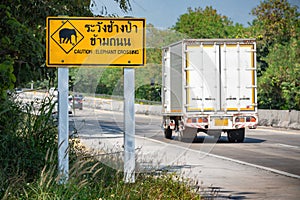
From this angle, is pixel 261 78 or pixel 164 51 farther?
pixel 261 78

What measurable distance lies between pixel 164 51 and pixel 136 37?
1654 cm

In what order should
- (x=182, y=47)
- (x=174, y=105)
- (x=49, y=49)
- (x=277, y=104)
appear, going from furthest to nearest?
(x=277, y=104) < (x=174, y=105) < (x=182, y=47) < (x=49, y=49)

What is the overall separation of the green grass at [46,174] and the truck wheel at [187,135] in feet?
42.7

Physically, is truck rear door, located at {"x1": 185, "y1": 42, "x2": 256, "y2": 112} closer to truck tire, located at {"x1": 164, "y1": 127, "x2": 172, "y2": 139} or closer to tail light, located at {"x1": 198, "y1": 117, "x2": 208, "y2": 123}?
tail light, located at {"x1": 198, "y1": 117, "x2": 208, "y2": 123}

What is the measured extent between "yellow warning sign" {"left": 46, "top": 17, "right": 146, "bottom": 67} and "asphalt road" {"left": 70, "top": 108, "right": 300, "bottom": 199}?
2.95 meters

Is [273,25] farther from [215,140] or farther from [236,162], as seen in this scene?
[236,162]

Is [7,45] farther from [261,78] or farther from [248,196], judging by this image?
[261,78]

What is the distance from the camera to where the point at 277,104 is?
44219mm

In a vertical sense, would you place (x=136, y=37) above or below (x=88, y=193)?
above

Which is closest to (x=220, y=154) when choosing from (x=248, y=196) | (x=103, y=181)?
(x=248, y=196)

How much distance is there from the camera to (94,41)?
9.17 meters

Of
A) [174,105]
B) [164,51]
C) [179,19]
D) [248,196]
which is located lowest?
[248,196]

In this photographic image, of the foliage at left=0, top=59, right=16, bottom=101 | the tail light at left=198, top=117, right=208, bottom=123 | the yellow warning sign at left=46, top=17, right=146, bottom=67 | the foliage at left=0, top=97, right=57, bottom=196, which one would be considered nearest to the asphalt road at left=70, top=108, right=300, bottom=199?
the tail light at left=198, top=117, right=208, bottom=123

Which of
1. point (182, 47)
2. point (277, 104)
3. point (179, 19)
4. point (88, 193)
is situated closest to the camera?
point (88, 193)
